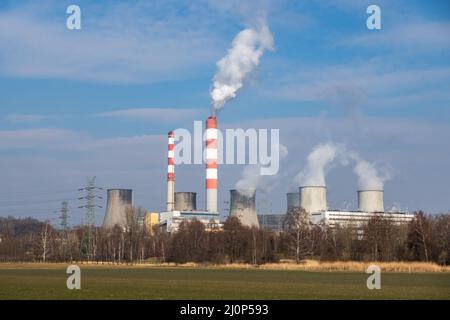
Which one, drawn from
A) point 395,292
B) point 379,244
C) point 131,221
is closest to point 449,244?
point 379,244

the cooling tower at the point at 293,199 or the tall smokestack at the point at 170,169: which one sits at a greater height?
→ the tall smokestack at the point at 170,169

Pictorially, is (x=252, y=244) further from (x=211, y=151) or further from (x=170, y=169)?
(x=170, y=169)

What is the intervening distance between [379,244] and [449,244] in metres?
8.60

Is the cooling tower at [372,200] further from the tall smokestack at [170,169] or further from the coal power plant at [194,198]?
the tall smokestack at [170,169]

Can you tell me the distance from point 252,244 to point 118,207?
28808mm

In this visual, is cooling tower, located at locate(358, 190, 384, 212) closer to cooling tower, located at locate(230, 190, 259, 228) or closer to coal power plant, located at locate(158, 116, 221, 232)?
cooling tower, located at locate(230, 190, 259, 228)

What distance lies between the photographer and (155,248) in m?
86.6

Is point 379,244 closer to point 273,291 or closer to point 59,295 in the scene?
point 273,291

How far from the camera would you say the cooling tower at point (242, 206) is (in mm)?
84500

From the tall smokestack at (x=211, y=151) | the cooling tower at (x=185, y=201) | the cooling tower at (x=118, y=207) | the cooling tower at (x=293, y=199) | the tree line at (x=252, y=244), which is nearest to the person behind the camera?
the tree line at (x=252, y=244)

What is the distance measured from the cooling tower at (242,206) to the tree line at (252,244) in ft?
19.1

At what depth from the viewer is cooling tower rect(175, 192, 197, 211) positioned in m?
102

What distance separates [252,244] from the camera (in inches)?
2788

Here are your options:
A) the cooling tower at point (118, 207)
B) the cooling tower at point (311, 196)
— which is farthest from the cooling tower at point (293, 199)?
the cooling tower at point (118, 207)
